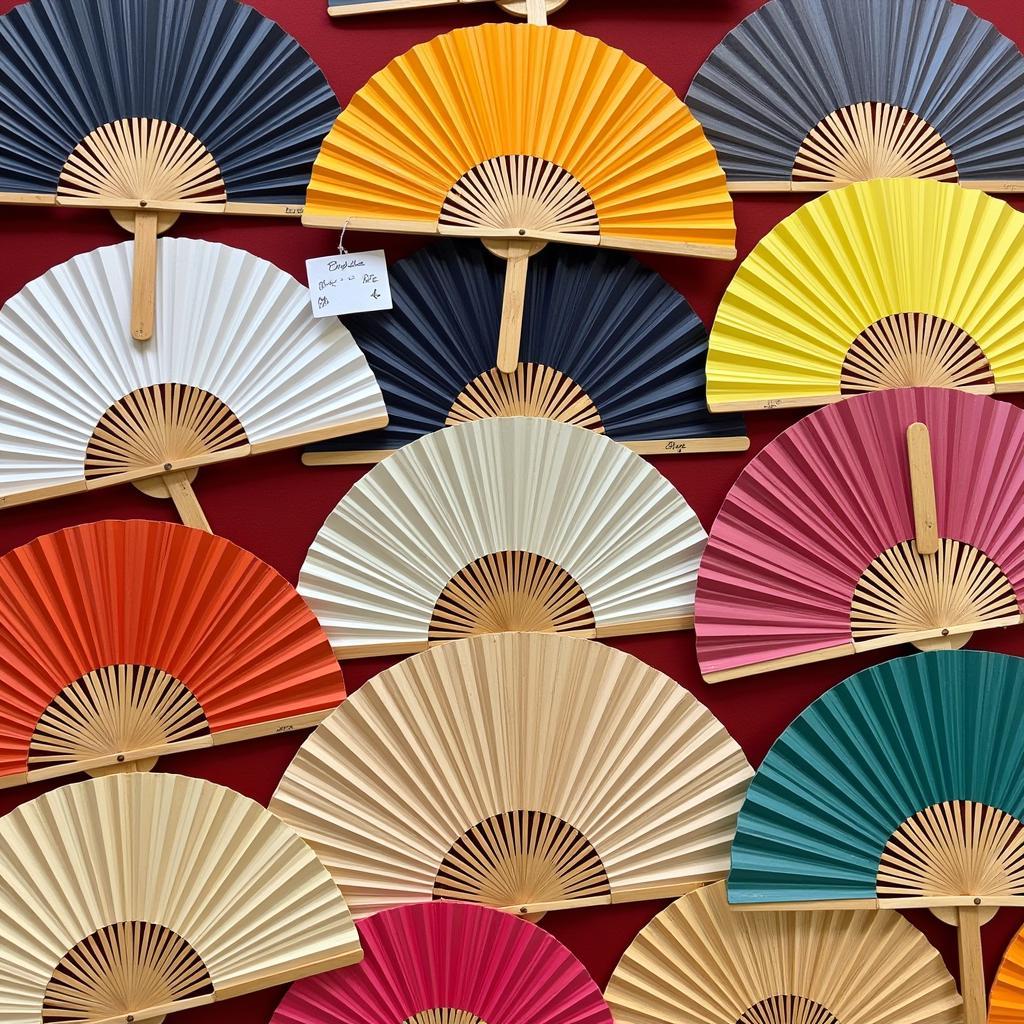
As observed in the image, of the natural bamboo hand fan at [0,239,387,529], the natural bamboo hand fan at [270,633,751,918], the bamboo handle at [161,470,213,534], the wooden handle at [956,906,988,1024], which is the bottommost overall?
the wooden handle at [956,906,988,1024]

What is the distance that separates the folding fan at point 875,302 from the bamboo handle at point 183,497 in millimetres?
842

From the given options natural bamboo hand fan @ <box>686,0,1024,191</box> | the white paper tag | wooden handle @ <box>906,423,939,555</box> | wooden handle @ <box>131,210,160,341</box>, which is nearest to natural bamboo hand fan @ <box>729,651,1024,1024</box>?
wooden handle @ <box>906,423,939,555</box>

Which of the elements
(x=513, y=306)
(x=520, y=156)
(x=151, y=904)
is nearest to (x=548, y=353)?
(x=513, y=306)

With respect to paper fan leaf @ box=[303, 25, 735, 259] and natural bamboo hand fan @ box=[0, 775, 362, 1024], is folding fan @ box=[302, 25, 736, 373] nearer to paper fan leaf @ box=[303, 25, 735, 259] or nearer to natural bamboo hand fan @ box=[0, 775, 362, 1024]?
paper fan leaf @ box=[303, 25, 735, 259]

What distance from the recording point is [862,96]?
1980 millimetres

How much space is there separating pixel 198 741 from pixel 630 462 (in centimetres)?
79

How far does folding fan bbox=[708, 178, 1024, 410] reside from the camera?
1.92 meters

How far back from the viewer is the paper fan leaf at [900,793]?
1.85m

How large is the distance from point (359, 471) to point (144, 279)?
1.43 feet

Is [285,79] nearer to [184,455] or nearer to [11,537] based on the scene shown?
[184,455]

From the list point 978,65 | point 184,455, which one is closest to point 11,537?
point 184,455

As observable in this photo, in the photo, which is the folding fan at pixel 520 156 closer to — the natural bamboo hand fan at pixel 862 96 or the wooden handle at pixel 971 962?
the natural bamboo hand fan at pixel 862 96

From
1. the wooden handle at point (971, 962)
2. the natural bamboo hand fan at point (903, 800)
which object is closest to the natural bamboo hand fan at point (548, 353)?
the natural bamboo hand fan at point (903, 800)

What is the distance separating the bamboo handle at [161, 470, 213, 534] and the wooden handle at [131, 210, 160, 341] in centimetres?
21
